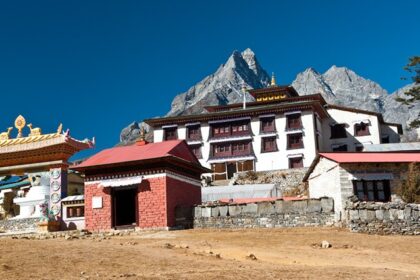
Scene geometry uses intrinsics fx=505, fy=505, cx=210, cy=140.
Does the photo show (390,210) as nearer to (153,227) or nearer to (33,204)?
(153,227)

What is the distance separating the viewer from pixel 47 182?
116 ft

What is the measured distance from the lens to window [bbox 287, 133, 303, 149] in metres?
60.3

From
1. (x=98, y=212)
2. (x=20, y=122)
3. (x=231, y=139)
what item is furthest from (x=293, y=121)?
(x=98, y=212)

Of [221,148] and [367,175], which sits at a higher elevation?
[221,148]

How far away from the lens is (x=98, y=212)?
29641mm

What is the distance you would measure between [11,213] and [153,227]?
1803 centimetres

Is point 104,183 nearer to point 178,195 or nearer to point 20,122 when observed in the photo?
point 178,195

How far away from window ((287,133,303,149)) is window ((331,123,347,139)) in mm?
7837

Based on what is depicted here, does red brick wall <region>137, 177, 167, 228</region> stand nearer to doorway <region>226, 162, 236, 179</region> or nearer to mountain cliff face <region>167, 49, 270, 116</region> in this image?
doorway <region>226, 162, 236, 179</region>

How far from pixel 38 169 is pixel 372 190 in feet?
73.5

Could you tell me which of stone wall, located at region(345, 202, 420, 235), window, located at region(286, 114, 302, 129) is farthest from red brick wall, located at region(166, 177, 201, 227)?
window, located at region(286, 114, 302, 129)

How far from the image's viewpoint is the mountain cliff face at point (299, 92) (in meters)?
154

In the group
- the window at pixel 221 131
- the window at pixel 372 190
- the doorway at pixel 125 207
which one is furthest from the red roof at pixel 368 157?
the window at pixel 221 131

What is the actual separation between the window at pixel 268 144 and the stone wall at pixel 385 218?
119 ft
